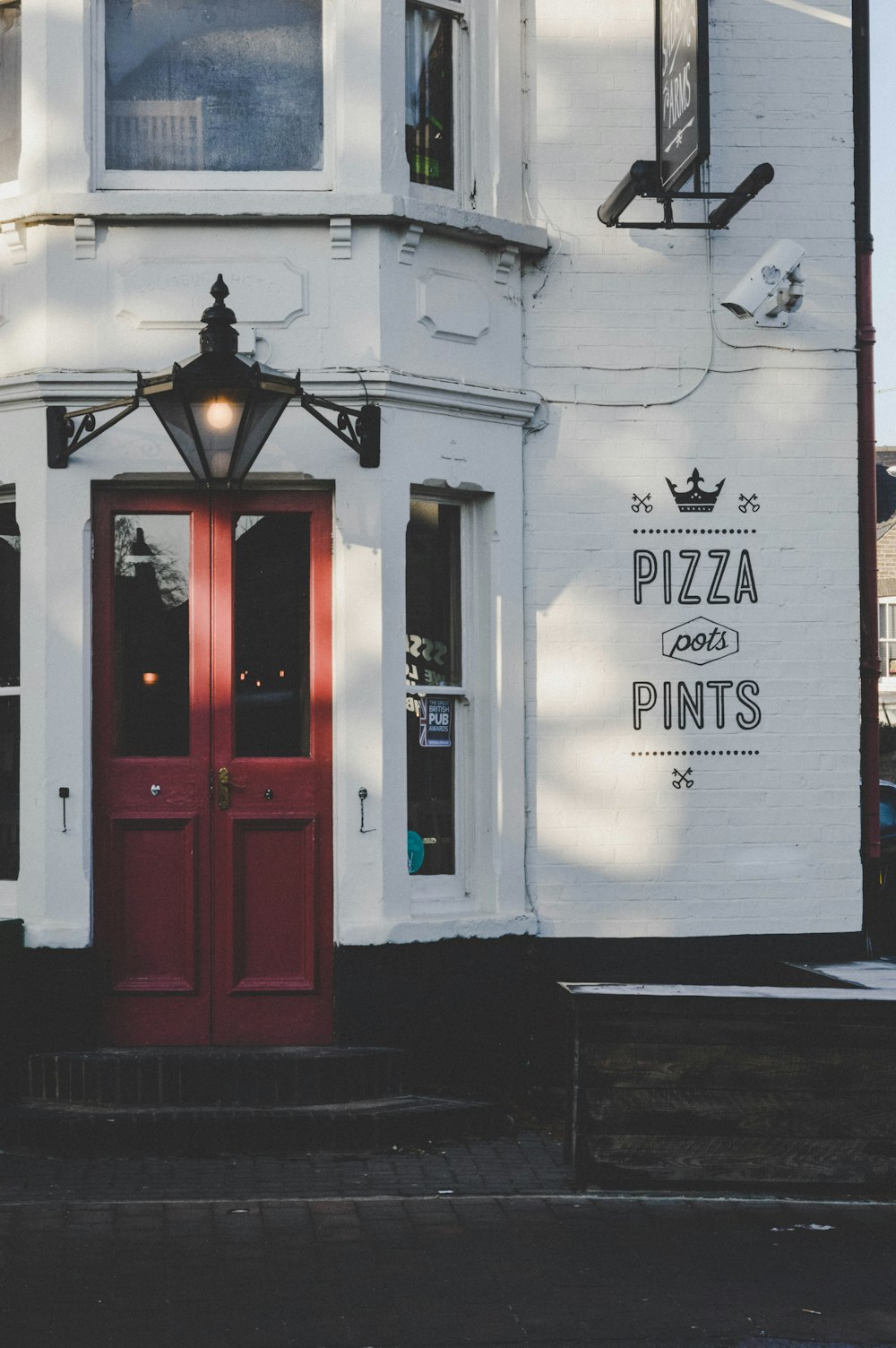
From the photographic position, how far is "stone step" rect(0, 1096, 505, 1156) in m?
6.78

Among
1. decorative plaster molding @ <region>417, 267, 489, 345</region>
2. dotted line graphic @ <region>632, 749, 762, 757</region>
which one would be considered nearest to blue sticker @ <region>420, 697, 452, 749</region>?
dotted line graphic @ <region>632, 749, 762, 757</region>

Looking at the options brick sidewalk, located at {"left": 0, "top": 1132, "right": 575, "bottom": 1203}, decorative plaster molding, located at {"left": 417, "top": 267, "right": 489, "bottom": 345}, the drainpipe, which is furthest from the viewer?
the drainpipe

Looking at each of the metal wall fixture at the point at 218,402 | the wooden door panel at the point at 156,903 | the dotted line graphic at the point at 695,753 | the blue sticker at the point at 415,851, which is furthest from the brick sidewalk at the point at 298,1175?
the metal wall fixture at the point at 218,402

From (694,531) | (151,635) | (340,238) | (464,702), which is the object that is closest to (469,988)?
(464,702)

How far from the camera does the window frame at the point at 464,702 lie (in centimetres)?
794

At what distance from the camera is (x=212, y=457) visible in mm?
6875

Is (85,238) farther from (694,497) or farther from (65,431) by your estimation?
(694,497)

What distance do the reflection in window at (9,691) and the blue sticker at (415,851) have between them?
6.15ft

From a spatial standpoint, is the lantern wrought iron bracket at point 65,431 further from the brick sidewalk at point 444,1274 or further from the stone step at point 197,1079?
the brick sidewalk at point 444,1274

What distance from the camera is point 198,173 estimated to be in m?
7.71

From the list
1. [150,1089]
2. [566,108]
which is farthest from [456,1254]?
[566,108]

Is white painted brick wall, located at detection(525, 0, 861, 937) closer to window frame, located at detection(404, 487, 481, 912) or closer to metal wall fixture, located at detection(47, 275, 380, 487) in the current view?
window frame, located at detection(404, 487, 481, 912)

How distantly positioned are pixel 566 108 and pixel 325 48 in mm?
1251

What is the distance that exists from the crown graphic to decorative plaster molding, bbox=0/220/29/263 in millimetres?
3339
